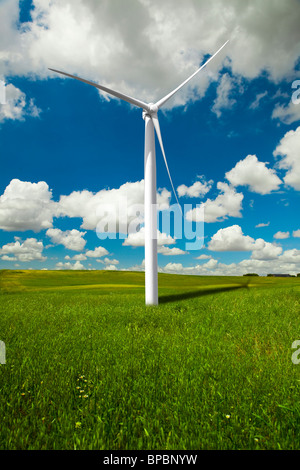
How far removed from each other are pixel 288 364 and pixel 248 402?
7.11 feet

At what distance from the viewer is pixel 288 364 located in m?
6.20

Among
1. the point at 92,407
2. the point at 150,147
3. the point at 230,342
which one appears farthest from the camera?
the point at 150,147

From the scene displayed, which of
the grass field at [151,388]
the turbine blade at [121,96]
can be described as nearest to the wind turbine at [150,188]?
the turbine blade at [121,96]

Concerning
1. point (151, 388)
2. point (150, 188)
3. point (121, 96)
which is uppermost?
point (121, 96)

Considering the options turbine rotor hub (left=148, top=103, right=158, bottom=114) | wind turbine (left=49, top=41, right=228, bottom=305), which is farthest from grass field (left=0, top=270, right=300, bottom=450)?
turbine rotor hub (left=148, top=103, right=158, bottom=114)

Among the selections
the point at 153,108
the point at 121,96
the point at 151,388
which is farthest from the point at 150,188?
the point at 151,388

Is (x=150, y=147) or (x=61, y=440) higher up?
(x=150, y=147)

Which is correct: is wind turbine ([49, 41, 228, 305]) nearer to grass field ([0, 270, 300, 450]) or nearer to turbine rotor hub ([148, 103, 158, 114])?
turbine rotor hub ([148, 103, 158, 114])

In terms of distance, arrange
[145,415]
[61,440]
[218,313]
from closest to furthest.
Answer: [61,440] < [145,415] < [218,313]

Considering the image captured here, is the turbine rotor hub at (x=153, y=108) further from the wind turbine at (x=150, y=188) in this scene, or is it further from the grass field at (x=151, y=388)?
the grass field at (x=151, y=388)

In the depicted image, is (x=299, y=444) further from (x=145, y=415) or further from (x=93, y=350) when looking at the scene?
(x=93, y=350)

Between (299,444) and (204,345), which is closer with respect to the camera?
(299,444)

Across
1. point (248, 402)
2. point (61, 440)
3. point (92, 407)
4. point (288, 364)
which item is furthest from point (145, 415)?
point (288, 364)

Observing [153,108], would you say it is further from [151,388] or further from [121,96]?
[151,388]
